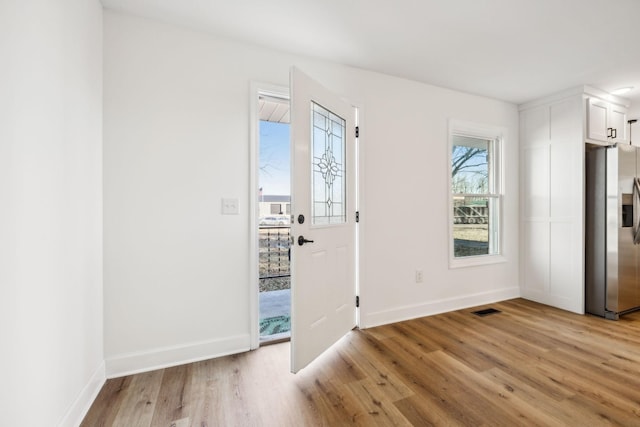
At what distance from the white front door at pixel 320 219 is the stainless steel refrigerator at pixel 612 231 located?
8.90ft

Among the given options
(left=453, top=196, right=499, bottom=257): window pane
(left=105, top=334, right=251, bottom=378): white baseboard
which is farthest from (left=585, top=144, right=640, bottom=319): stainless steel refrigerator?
(left=105, top=334, right=251, bottom=378): white baseboard

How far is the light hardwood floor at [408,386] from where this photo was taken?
1.58 meters

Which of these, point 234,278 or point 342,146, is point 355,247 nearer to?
point 342,146

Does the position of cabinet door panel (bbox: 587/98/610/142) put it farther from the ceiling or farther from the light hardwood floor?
the light hardwood floor

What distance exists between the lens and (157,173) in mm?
2080

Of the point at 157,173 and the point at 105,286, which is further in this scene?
the point at 157,173

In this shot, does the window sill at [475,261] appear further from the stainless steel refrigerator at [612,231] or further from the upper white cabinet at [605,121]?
the upper white cabinet at [605,121]

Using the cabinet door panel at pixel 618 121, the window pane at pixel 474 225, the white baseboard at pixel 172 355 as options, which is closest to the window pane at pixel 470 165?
the window pane at pixel 474 225

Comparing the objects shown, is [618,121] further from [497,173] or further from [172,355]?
[172,355]

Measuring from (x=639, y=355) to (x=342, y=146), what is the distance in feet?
9.48

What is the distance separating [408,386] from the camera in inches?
73.1

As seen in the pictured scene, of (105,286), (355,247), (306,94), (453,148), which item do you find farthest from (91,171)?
(453,148)

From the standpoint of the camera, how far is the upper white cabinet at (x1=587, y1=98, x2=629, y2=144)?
3199 millimetres

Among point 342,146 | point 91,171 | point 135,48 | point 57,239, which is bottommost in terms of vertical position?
point 57,239
